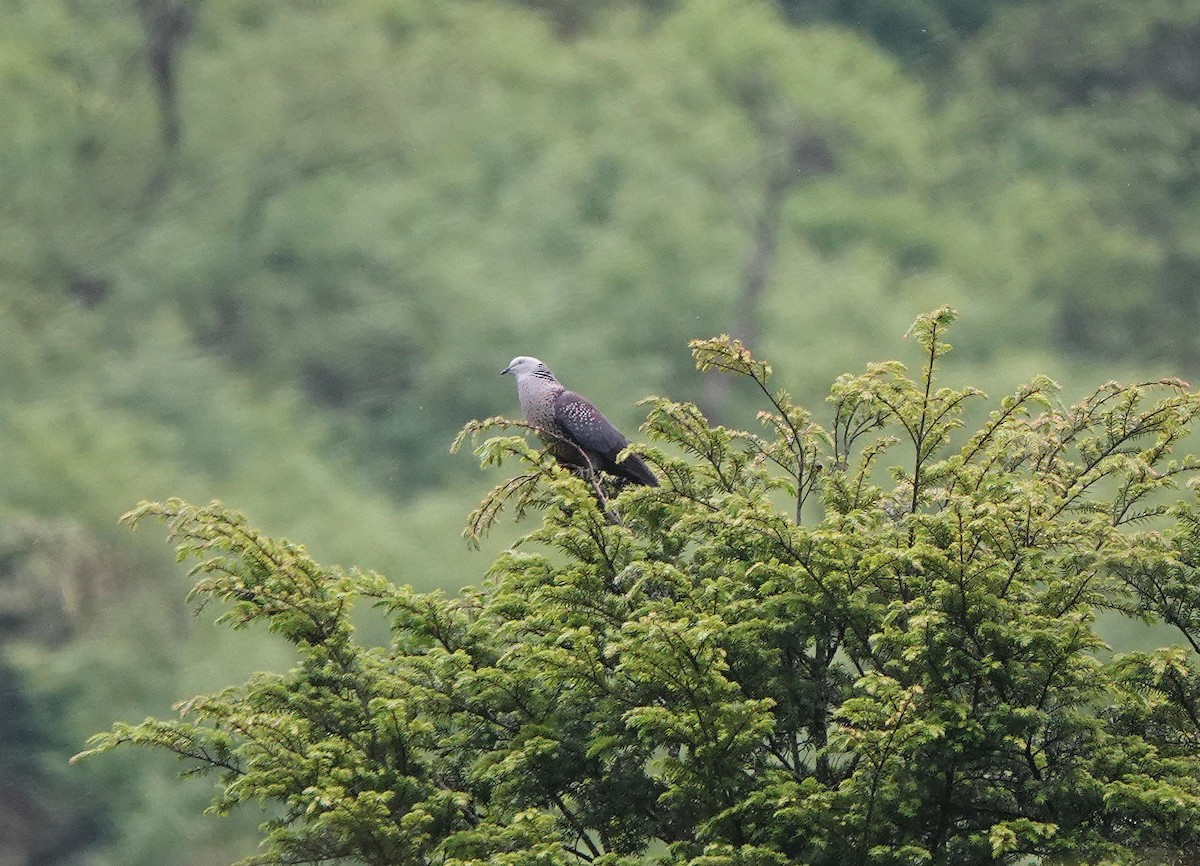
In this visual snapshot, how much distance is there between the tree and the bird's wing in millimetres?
1523

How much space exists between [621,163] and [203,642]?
18834 mm

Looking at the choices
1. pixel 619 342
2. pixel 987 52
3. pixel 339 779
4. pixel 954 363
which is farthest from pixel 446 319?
pixel 339 779

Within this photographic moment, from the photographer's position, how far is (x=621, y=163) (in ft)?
134

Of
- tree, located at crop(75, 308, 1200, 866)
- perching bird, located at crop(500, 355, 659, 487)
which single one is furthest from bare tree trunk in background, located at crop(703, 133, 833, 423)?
tree, located at crop(75, 308, 1200, 866)

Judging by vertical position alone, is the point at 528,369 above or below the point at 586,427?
above

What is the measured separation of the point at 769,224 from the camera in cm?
3975

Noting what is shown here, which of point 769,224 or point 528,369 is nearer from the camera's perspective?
point 528,369

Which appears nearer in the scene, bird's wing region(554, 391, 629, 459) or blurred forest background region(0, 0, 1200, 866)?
bird's wing region(554, 391, 629, 459)

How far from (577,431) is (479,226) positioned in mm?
31666

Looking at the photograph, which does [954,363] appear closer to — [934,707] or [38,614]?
[38,614]

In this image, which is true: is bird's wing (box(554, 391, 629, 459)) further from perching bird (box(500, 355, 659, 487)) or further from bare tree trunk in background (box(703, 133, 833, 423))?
bare tree trunk in background (box(703, 133, 833, 423))

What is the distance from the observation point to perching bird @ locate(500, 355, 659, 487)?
316 inches

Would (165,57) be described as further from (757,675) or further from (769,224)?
(757,675)

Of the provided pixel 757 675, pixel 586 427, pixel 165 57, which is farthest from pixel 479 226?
pixel 757 675
